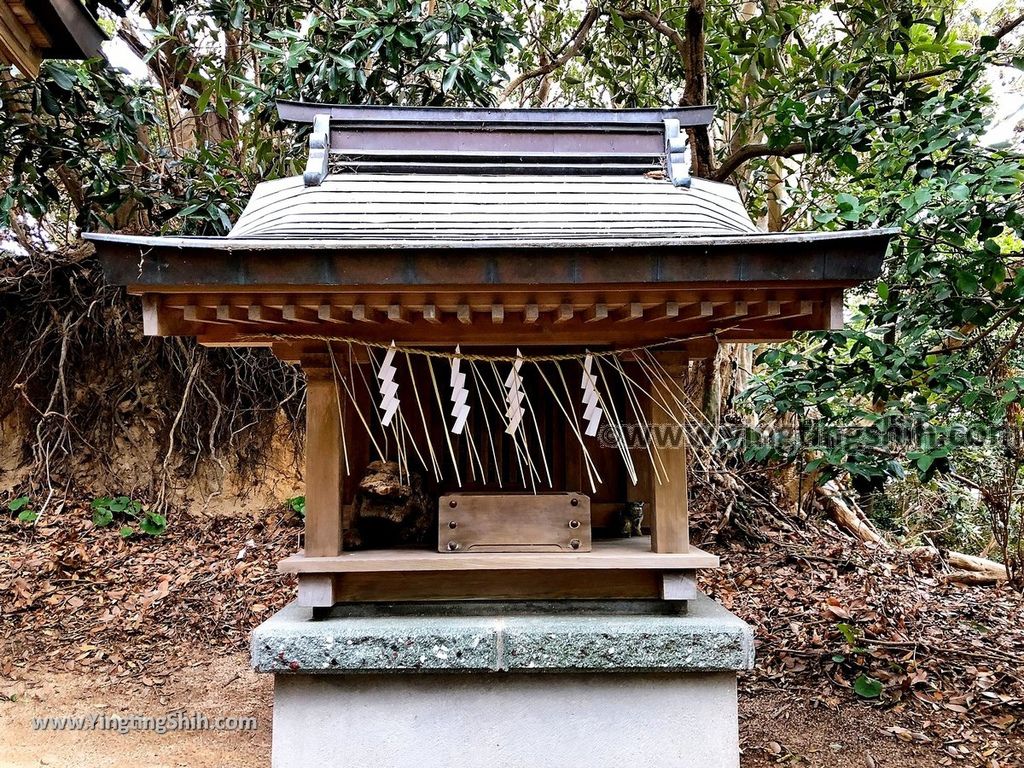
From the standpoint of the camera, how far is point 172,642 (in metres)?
5.97

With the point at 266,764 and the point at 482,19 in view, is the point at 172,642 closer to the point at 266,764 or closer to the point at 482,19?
the point at 266,764

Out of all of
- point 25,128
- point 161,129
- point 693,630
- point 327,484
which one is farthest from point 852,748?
point 161,129

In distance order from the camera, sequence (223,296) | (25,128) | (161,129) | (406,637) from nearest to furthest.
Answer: (223,296) → (406,637) → (25,128) → (161,129)

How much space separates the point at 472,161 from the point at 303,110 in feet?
3.82

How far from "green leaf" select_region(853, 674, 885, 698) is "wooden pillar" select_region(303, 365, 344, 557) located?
12.3 feet

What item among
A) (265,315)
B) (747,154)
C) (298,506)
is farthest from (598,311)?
(298,506)

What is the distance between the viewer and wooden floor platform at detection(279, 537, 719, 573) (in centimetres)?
324

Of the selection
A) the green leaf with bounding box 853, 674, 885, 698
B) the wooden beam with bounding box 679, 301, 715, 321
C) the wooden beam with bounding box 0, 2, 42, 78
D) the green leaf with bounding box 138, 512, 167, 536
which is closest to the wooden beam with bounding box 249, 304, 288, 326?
the wooden beam with bounding box 679, 301, 715, 321

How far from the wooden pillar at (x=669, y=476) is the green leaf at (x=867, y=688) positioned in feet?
7.86

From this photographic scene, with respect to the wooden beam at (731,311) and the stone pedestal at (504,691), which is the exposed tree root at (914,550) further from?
the wooden beam at (731,311)

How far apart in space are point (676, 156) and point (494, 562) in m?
2.57

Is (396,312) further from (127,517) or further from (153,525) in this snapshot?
(127,517)

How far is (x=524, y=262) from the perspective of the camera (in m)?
2.84

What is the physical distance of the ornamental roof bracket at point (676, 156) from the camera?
3947 mm
